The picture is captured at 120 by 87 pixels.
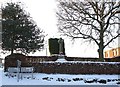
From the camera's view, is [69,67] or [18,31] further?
[18,31]

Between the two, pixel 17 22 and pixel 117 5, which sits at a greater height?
pixel 117 5

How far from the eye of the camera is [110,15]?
115ft

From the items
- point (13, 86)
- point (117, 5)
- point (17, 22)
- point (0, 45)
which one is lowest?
point (13, 86)

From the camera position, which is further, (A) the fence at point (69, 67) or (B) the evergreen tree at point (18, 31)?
(B) the evergreen tree at point (18, 31)

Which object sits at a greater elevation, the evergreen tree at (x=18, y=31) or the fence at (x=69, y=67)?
the evergreen tree at (x=18, y=31)

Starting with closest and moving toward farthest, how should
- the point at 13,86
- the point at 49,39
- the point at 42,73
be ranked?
the point at 13,86, the point at 42,73, the point at 49,39

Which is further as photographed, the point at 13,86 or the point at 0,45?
the point at 0,45

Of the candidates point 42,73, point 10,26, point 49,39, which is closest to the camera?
point 42,73

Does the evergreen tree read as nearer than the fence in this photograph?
No

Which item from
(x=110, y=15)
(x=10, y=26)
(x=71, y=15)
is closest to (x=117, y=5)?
(x=110, y=15)

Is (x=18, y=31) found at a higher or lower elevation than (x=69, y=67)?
higher

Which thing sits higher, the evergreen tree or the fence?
the evergreen tree

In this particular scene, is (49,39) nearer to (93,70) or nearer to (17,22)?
(17,22)

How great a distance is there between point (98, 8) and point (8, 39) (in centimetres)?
1137
